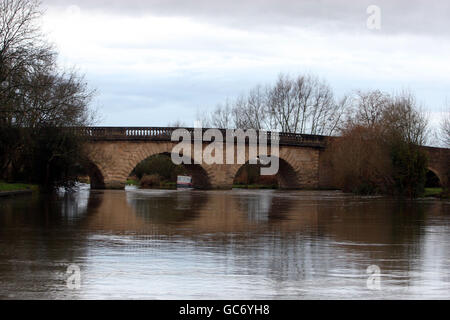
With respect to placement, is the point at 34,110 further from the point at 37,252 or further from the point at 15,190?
the point at 37,252

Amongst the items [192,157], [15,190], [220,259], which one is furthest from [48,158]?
[220,259]

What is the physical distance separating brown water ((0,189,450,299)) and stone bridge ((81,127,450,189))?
33.3m

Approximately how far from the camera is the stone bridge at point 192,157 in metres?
54.8

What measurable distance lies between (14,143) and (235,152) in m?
25.1

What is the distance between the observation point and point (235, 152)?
196 ft

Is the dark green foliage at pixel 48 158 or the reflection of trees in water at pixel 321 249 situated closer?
the reflection of trees in water at pixel 321 249

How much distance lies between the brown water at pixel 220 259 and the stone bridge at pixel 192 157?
109 feet

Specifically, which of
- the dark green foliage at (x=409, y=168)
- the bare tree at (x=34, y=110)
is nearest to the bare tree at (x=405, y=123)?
the dark green foliage at (x=409, y=168)

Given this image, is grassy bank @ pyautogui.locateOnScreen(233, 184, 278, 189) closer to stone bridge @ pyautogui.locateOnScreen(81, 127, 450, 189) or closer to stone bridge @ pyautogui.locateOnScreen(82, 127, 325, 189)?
stone bridge @ pyautogui.locateOnScreen(81, 127, 450, 189)

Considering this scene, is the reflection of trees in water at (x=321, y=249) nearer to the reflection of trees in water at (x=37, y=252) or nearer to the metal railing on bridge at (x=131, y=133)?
the reflection of trees in water at (x=37, y=252)

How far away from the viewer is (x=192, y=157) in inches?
2266

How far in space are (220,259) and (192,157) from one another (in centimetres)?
4746
